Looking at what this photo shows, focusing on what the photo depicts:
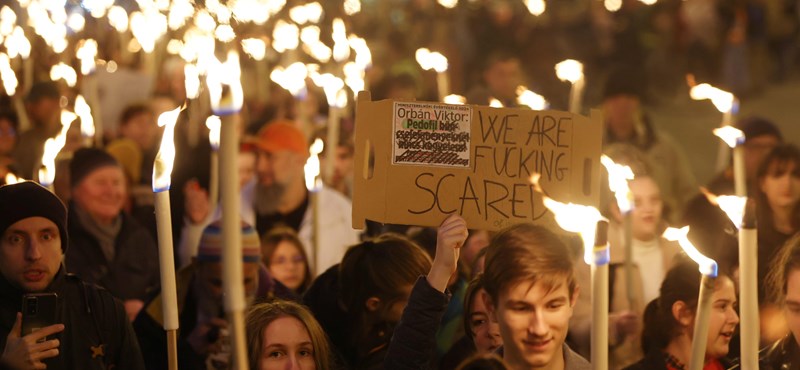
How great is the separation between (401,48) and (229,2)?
32.7 ft

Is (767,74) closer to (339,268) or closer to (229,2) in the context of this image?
(229,2)

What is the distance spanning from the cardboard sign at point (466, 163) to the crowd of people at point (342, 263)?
136mm

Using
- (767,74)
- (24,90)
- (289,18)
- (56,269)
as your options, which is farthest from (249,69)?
(56,269)

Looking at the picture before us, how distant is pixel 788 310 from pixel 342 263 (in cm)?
161

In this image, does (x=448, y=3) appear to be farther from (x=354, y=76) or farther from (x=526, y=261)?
(x=526, y=261)

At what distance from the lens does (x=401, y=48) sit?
680 inches

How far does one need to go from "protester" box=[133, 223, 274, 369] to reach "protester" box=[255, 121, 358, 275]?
1.60m

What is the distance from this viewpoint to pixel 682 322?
14.9 feet

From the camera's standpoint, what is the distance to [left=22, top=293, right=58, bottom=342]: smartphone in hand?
12.5ft

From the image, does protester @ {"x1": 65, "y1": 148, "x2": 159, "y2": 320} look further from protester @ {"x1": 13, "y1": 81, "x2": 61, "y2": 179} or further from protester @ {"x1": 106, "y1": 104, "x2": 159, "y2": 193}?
protester @ {"x1": 13, "y1": 81, "x2": 61, "y2": 179}

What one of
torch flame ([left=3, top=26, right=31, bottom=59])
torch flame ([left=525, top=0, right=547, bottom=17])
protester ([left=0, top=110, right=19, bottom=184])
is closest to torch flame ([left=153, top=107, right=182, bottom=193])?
protester ([left=0, top=110, right=19, bottom=184])

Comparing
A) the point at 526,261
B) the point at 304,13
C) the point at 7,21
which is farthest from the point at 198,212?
the point at 304,13

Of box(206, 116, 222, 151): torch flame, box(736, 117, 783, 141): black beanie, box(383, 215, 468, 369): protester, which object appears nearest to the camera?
box(383, 215, 468, 369): protester

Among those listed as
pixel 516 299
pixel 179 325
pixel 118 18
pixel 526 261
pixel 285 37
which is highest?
pixel 118 18
